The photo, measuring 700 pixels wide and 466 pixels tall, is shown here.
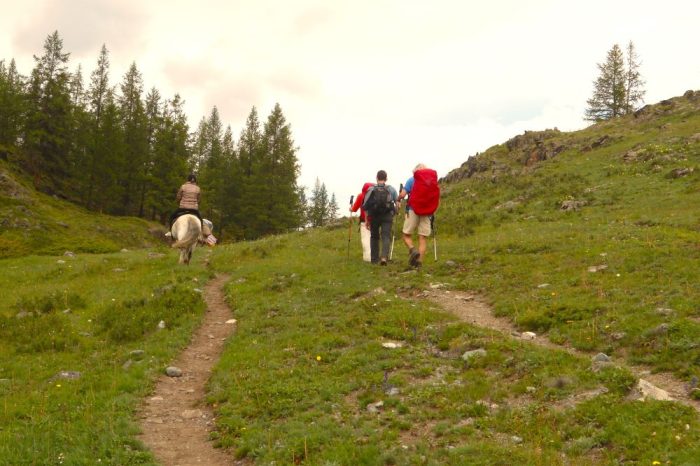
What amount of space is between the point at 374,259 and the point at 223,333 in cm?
823

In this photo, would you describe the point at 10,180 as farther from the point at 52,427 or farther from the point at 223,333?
the point at 52,427

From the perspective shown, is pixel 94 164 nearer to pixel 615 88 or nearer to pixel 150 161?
pixel 150 161

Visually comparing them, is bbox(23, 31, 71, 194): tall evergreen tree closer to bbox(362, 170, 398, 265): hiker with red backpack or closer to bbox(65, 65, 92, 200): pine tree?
bbox(65, 65, 92, 200): pine tree

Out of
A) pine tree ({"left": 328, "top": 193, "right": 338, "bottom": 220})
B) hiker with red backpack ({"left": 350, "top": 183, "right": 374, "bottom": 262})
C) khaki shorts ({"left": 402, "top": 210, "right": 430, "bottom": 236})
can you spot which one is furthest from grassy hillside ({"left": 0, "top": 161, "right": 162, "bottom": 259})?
pine tree ({"left": 328, "top": 193, "right": 338, "bottom": 220})

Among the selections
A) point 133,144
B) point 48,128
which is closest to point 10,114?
point 48,128

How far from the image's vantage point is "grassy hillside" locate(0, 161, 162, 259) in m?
36.8

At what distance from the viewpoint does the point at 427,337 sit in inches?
459

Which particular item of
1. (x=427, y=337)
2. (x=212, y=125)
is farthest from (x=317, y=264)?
(x=212, y=125)

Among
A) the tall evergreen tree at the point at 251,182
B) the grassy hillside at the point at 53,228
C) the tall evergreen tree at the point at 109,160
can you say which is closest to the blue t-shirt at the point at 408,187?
the grassy hillside at the point at 53,228

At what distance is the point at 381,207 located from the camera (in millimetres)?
19594

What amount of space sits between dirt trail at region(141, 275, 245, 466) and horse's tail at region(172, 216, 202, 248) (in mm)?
8596

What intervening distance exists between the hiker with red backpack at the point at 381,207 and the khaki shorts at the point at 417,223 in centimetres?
71

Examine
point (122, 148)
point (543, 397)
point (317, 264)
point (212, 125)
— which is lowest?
point (543, 397)

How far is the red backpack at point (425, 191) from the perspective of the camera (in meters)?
18.9
